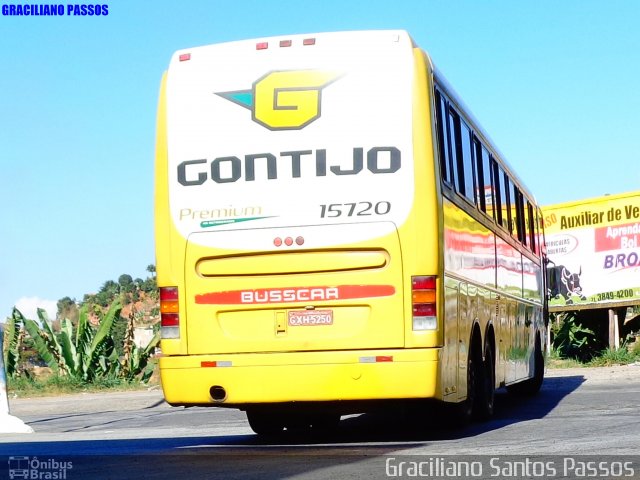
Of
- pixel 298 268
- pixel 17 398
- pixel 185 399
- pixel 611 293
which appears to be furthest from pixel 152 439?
pixel 611 293

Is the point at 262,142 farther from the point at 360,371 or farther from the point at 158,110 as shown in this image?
the point at 360,371

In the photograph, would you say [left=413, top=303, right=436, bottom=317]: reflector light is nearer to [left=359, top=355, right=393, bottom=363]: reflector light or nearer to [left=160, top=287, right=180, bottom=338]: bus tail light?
[left=359, top=355, right=393, bottom=363]: reflector light

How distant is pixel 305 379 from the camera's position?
10.9 meters

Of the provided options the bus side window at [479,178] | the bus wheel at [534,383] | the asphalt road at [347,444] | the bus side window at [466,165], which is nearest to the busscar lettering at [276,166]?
the bus side window at [466,165]

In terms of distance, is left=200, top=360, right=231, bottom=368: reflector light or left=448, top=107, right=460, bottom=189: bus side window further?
left=448, top=107, right=460, bottom=189: bus side window

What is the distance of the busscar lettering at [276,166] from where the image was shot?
10992mm

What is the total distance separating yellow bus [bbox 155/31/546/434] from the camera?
35.7 ft

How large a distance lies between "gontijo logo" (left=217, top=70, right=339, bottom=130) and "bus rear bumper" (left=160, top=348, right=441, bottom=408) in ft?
7.05

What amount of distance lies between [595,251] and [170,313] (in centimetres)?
2207

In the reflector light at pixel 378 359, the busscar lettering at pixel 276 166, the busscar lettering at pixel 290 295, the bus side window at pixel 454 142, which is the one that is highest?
the bus side window at pixel 454 142

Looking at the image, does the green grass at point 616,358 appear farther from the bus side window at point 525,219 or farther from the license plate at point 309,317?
the license plate at point 309,317

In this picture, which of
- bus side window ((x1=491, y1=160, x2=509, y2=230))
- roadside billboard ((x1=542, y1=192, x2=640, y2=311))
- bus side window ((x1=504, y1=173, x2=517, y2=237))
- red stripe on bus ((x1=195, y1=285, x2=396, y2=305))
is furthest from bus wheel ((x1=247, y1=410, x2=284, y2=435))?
roadside billboard ((x1=542, y1=192, x2=640, y2=311))

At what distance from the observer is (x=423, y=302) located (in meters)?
10.9

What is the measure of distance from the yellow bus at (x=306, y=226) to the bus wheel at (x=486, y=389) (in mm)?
2247
